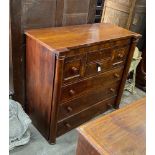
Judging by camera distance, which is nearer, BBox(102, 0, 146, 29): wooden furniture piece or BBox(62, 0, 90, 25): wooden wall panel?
BBox(62, 0, 90, 25): wooden wall panel

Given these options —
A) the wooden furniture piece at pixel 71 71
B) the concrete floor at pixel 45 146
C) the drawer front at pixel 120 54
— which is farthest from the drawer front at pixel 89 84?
the concrete floor at pixel 45 146

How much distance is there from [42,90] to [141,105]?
2.97 feet

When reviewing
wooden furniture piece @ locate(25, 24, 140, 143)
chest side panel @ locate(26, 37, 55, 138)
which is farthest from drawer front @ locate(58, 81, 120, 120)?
chest side panel @ locate(26, 37, 55, 138)

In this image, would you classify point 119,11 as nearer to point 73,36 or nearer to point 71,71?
point 73,36

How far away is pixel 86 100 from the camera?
6.40ft

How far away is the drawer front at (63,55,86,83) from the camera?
1572 mm

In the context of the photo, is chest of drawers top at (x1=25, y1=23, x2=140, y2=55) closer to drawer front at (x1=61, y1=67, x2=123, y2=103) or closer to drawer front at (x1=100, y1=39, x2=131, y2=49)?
drawer front at (x1=100, y1=39, x2=131, y2=49)

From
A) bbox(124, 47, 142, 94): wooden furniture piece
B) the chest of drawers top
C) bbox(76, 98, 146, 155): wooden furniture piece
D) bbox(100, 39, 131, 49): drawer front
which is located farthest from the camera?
bbox(124, 47, 142, 94): wooden furniture piece

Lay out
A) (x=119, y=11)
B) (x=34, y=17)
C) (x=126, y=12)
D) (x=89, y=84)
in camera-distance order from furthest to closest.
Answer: (x=119, y=11) → (x=126, y=12) → (x=89, y=84) → (x=34, y=17)

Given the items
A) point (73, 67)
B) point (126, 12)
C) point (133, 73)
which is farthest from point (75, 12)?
point (133, 73)

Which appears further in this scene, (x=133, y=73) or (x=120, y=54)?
(x=133, y=73)

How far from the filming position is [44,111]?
70.6 inches

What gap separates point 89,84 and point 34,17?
0.74 metres

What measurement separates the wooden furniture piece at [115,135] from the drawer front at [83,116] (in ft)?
3.07
